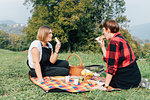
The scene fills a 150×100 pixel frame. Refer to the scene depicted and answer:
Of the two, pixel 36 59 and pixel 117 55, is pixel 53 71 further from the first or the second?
pixel 117 55

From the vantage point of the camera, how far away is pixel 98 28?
20469 mm

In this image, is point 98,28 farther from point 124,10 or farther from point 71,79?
point 71,79

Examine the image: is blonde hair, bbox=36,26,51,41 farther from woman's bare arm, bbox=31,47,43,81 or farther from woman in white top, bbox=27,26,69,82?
woman's bare arm, bbox=31,47,43,81

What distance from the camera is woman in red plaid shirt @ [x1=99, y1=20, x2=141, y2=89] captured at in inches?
113

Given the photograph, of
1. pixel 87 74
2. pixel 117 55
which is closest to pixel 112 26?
pixel 117 55

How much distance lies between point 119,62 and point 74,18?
49.1 feet

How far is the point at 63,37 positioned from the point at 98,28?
5.26 metres

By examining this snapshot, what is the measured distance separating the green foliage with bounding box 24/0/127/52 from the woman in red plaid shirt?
14.2 meters

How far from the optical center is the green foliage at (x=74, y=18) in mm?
17688

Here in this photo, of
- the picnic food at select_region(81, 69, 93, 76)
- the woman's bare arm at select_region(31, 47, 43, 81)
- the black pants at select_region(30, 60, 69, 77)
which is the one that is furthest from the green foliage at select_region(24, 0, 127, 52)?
the woman's bare arm at select_region(31, 47, 43, 81)

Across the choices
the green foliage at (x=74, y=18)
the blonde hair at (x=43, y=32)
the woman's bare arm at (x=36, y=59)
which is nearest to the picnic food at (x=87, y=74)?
the woman's bare arm at (x=36, y=59)

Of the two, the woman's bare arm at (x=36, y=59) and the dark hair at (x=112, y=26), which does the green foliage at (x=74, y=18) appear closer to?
the woman's bare arm at (x=36, y=59)

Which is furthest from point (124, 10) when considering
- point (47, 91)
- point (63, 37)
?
point (47, 91)

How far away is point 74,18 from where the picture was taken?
17.4 metres
